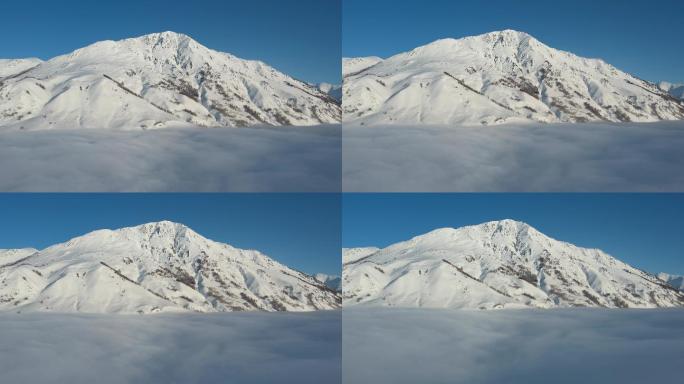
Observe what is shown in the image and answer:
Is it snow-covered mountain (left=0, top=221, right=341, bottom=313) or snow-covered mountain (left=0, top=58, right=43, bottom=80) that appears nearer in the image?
snow-covered mountain (left=0, top=221, right=341, bottom=313)

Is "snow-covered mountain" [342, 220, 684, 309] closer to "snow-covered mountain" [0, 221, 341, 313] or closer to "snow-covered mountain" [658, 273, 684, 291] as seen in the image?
"snow-covered mountain" [0, 221, 341, 313]

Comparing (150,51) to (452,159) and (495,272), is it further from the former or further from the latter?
(452,159)

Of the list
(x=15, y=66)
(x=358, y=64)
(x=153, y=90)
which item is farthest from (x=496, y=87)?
(x=15, y=66)

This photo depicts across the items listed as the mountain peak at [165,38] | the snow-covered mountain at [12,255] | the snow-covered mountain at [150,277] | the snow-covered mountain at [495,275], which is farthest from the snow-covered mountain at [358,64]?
the mountain peak at [165,38]

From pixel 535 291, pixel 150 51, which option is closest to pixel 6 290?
pixel 535 291

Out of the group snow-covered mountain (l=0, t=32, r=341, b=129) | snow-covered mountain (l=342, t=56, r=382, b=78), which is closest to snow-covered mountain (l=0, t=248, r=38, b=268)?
snow-covered mountain (l=0, t=32, r=341, b=129)

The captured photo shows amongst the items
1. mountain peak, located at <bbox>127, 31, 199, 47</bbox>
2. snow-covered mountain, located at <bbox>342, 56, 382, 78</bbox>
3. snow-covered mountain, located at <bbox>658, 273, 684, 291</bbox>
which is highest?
mountain peak, located at <bbox>127, 31, 199, 47</bbox>

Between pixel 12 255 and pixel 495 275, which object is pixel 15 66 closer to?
pixel 12 255
